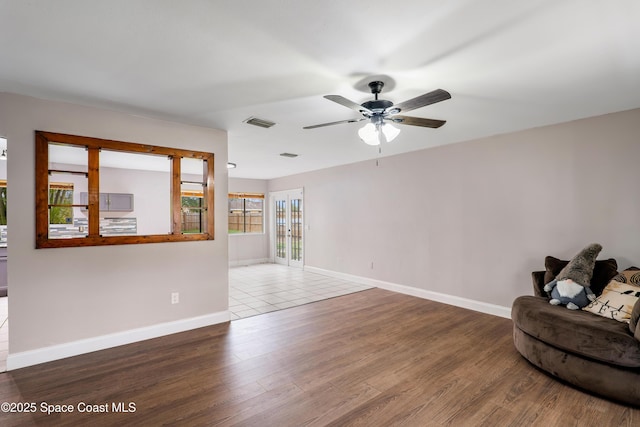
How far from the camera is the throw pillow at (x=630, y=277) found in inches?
107

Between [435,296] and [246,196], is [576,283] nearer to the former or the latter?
[435,296]

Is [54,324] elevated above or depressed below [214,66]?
below

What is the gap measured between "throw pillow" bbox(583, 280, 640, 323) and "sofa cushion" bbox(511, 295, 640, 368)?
78 mm

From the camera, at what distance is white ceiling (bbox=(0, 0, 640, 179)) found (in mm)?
1656

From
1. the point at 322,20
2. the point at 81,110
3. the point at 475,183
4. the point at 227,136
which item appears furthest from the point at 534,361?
the point at 81,110

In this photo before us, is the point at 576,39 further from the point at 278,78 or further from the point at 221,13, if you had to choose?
the point at 221,13

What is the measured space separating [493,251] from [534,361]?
5.72 ft

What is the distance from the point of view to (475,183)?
4.35 m

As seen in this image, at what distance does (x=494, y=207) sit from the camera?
416 cm

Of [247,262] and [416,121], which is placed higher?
[416,121]

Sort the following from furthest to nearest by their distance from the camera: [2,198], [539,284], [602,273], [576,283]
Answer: [2,198] → [539,284] → [602,273] → [576,283]

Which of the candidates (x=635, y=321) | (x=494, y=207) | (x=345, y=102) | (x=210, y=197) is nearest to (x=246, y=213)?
(x=210, y=197)

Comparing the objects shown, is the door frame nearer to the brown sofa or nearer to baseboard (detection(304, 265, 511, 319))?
baseboard (detection(304, 265, 511, 319))

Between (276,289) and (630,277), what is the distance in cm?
466
